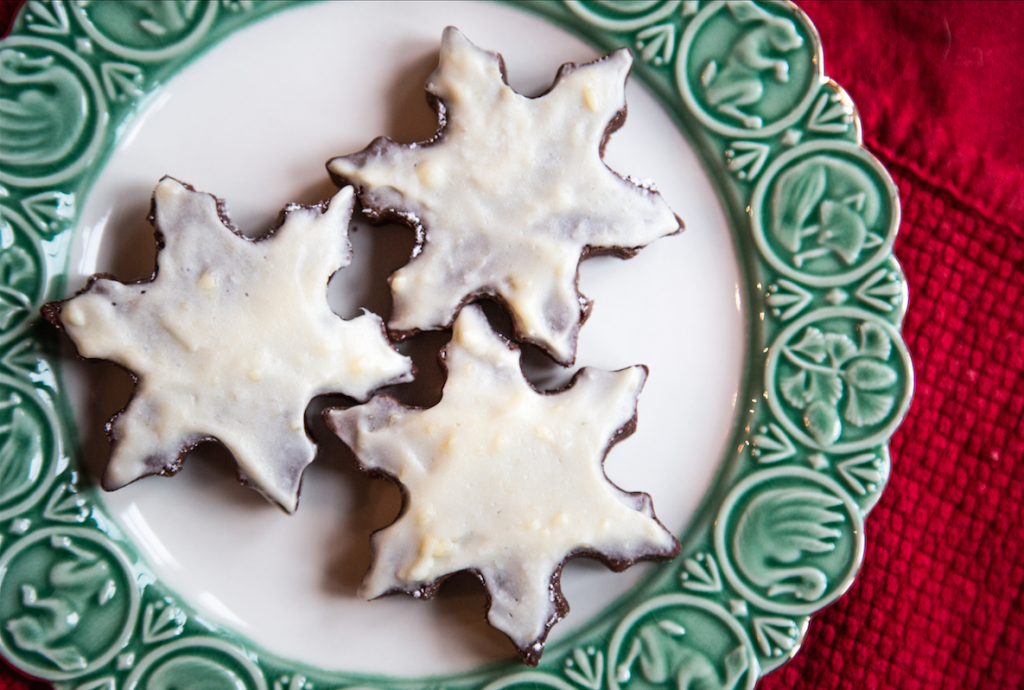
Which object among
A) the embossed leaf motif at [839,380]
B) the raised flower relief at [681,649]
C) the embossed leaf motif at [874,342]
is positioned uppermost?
the embossed leaf motif at [874,342]

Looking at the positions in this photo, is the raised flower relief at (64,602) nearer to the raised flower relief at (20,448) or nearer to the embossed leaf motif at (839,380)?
the raised flower relief at (20,448)

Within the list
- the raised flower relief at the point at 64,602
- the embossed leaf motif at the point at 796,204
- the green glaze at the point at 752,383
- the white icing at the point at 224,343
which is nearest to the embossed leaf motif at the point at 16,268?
the green glaze at the point at 752,383

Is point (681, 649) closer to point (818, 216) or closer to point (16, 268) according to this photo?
point (818, 216)

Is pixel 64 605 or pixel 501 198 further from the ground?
pixel 501 198

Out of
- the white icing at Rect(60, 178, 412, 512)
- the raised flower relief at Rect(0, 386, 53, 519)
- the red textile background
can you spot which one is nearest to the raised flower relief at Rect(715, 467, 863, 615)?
the red textile background

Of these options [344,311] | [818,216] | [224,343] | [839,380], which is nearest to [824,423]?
[839,380]

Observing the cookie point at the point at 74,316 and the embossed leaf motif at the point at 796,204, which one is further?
the embossed leaf motif at the point at 796,204
